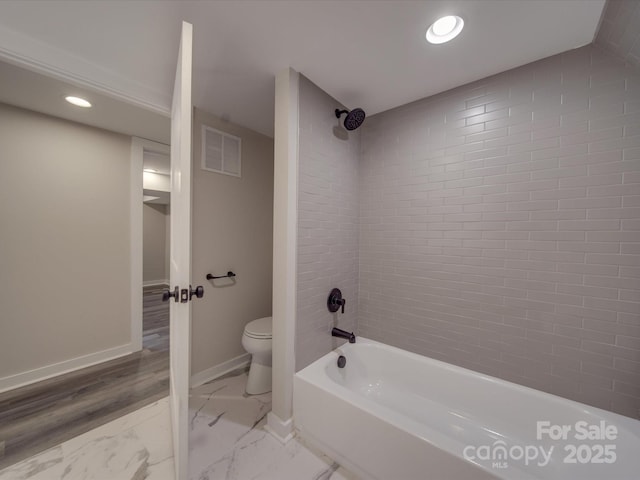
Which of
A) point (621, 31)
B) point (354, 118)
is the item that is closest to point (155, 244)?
point (354, 118)

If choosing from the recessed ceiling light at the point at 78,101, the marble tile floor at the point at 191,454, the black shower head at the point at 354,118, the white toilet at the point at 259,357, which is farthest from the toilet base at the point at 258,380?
the recessed ceiling light at the point at 78,101

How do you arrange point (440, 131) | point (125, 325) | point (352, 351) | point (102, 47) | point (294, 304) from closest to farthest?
point (102, 47) < point (294, 304) < point (440, 131) < point (352, 351) < point (125, 325)

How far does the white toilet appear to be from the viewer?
182cm

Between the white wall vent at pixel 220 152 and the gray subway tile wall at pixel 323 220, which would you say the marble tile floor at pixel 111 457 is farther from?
the white wall vent at pixel 220 152

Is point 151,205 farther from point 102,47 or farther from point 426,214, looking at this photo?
point 426,214

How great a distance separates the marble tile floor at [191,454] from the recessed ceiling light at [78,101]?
7.31 ft

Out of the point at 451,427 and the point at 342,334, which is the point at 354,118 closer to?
the point at 342,334

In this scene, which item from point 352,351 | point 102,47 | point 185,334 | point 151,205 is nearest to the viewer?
point 185,334

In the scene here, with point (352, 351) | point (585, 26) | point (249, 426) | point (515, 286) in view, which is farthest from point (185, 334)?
point (585, 26)

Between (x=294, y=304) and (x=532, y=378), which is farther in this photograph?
(x=294, y=304)

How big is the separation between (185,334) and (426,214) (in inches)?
64.2

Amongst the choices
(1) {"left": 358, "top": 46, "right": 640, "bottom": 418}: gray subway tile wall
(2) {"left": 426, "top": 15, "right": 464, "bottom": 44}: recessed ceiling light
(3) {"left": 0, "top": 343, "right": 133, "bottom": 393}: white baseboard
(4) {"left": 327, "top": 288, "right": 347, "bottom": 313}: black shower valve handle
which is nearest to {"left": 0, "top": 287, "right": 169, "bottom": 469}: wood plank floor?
(3) {"left": 0, "top": 343, "right": 133, "bottom": 393}: white baseboard

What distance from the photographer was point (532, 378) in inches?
54.4

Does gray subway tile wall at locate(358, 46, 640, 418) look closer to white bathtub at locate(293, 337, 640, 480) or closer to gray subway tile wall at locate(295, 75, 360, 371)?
white bathtub at locate(293, 337, 640, 480)
